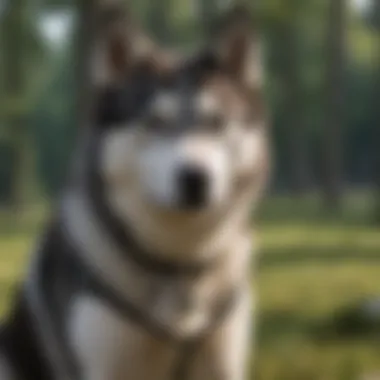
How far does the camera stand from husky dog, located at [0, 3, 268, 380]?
969 millimetres

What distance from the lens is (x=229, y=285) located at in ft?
3.49

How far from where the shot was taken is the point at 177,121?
0.97 meters

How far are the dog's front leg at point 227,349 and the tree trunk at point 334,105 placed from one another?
1040 mm

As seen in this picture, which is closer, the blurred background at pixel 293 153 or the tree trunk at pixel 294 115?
the blurred background at pixel 293 153

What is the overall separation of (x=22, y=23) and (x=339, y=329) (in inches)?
41.1

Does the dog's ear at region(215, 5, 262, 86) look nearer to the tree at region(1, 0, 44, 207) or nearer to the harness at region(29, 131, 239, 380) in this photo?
the harness at region(29, 131, 239, 380)

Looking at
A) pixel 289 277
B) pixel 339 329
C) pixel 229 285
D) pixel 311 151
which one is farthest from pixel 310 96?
pixel 229 285

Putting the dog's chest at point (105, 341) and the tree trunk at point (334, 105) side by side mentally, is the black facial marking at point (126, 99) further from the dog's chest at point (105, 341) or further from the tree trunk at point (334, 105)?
the tree trunk at point (334, 105)

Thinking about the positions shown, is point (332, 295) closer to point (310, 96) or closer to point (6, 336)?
point (310, 96)

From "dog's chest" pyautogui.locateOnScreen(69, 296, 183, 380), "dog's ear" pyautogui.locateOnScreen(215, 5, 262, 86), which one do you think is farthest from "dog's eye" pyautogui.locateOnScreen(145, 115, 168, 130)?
"dog's chest" pyautogui.locateOnScreen(69, 296, 183, 380)

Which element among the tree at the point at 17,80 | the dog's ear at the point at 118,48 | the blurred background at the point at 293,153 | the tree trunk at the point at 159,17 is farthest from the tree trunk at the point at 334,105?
the dog's ear at the point at 118,48

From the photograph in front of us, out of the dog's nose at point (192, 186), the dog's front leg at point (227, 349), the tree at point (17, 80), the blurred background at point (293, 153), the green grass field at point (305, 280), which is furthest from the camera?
the tree at point (17, 80)

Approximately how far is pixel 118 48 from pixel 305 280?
1.10 metres

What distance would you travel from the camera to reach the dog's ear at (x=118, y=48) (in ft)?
3.18
